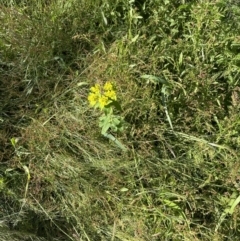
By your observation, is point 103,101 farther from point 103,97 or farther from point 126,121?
point 126,121

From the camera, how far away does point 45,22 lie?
8.13 feet

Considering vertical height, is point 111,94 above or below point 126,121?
above

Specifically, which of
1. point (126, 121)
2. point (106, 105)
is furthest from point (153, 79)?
point (106, 105)

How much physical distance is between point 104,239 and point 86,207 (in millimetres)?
169

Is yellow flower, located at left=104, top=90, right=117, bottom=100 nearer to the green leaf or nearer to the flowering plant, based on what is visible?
the flowering plant

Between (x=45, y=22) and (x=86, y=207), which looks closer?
(x=86, y=207)

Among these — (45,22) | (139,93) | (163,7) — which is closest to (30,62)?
(45,22)

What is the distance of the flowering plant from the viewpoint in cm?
209

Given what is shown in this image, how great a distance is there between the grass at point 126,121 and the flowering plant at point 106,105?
105 millimetres

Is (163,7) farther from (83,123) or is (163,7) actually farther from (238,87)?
(83,123)

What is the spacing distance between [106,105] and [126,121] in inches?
9.5

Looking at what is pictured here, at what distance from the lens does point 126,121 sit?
2.32 meters

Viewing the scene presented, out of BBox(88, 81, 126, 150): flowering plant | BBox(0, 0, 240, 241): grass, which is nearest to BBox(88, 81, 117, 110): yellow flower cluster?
BBox(88, 81, 126, 150): flowering plant

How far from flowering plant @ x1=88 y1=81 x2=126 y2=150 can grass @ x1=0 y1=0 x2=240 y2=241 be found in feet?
0.35
